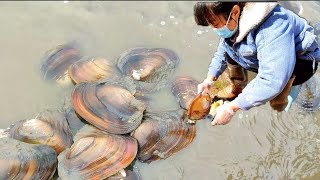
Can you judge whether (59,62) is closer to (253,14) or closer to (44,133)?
(44,133)

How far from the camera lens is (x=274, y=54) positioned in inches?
105

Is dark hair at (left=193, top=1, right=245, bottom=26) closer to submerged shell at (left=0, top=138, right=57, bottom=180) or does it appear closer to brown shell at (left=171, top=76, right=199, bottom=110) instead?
brown shell at (left=171, top=76, right=199, bottom=110)

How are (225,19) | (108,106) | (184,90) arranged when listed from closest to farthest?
(225,19) < (108,106) < (184,90)

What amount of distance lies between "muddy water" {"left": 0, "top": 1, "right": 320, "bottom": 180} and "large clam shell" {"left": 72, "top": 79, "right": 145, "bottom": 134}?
0.38m

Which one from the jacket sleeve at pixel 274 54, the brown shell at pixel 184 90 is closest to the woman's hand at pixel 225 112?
the jacket sleeve at pixel 274 54

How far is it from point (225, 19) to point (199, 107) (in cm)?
115

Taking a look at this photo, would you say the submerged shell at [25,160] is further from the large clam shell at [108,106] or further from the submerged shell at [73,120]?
the large clam shell at [108,106]

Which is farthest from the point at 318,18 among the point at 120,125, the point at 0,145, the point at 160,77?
the point at 0,145

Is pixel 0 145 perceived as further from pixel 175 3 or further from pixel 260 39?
pixel 175 3

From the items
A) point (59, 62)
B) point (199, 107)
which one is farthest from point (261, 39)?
point (59, 62)

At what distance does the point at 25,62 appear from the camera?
15.7 feet

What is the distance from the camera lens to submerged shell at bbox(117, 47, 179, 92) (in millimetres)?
4527

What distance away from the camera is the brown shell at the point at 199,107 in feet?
12.0

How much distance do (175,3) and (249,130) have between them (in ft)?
7.13
